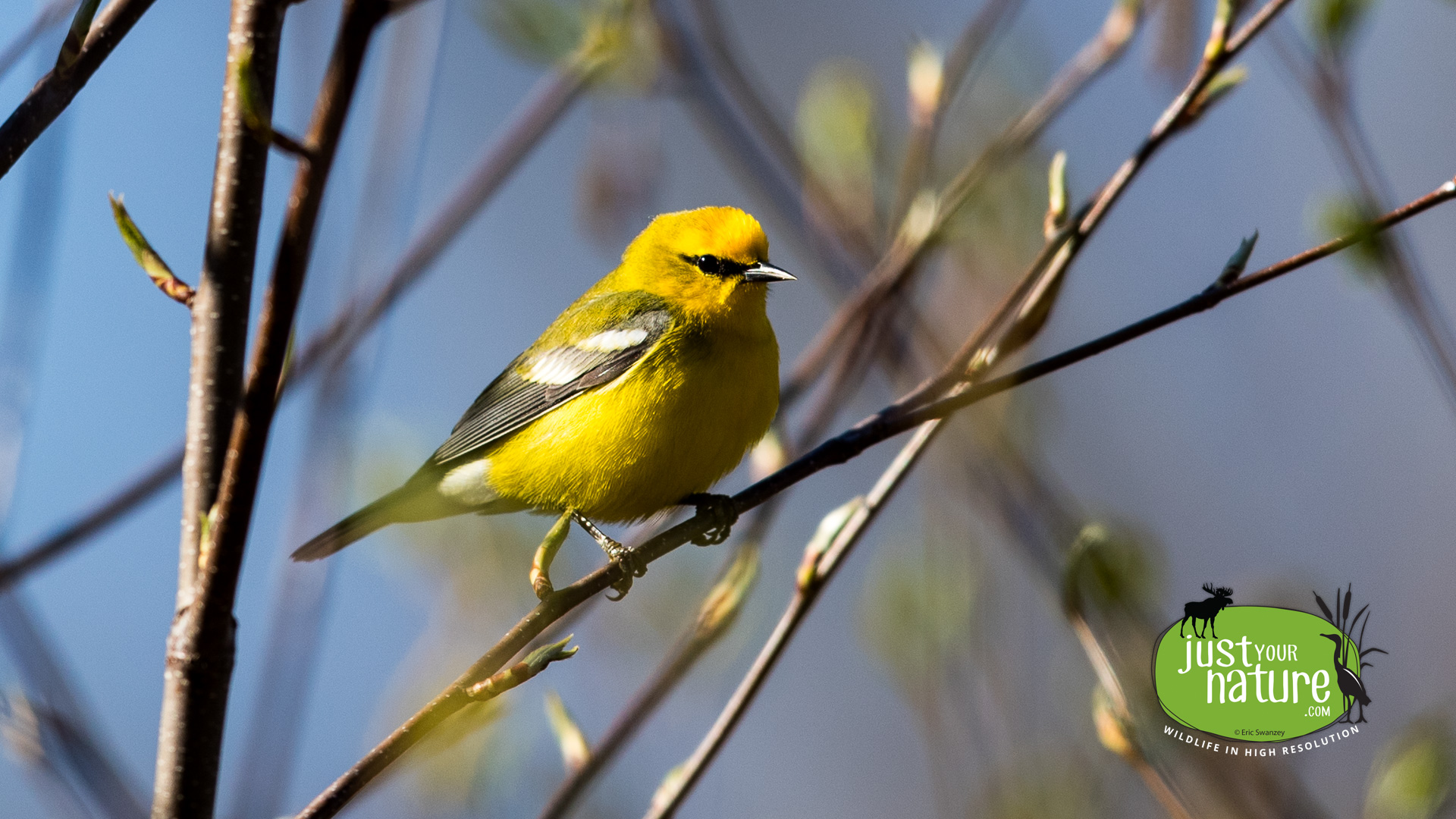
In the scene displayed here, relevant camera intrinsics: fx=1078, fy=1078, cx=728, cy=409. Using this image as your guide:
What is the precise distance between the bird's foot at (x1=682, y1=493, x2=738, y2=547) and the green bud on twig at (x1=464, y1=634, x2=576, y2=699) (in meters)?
1.42

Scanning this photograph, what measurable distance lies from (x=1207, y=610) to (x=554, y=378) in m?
2.05

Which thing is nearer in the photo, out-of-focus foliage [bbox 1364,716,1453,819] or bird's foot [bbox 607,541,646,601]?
out-of-focus foliage [bbox 1364,716,1453,819]

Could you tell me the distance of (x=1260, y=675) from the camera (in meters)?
2.51

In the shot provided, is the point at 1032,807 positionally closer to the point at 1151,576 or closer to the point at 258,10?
the point at 1151,576

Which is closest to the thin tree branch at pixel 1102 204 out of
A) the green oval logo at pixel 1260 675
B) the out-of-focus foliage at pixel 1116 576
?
the out-of-focus foliage at pixel 1116 576

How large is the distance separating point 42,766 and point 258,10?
117cm

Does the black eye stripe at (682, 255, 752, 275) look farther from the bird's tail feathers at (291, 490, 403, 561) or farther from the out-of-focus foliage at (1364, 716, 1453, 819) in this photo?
the out-of-focus foliage at (1364, 716, 1453, 819)

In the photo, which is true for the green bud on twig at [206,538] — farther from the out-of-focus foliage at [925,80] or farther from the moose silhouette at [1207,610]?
the moose silhouette at [1207,610]

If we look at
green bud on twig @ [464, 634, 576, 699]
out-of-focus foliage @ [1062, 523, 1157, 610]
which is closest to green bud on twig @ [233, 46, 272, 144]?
green bud on twig @ [464, 634, 576, 699]

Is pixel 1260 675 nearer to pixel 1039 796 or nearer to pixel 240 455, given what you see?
pixel 1039 796

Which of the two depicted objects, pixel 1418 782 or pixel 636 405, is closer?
pixel 1418 782

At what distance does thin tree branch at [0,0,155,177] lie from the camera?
1.32 meters

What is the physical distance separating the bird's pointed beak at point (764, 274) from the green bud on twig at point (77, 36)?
79.2 inches

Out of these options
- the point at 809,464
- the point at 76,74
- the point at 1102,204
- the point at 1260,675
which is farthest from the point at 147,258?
the point at 1260,675
